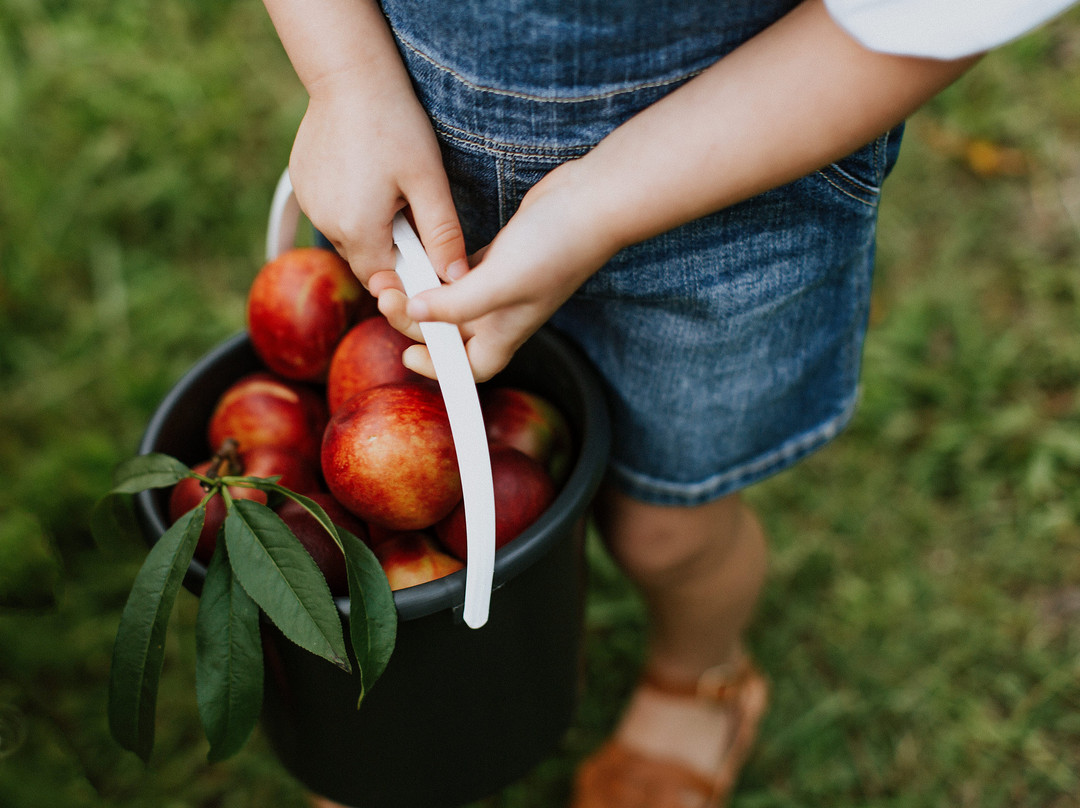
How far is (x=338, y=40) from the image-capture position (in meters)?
0.74

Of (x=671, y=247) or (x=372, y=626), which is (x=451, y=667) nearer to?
(x=372, y=626)

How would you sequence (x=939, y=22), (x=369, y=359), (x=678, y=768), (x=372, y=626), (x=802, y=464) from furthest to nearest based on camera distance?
(x=802, y=464) → (x=678, y=768) → (x=369, y=359) → (x=372, y=626) → (x=939, y=22)

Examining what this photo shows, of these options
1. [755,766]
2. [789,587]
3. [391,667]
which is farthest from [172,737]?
[789,587]

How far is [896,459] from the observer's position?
162cm

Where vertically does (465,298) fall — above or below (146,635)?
above

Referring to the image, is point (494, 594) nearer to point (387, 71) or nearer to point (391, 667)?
point (391, 667)

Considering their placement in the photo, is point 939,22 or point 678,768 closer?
point 939,22

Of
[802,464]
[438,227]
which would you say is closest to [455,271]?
[438,227]

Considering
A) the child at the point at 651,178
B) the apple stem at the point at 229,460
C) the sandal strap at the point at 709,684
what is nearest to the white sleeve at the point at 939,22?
the child at the point at 651,178

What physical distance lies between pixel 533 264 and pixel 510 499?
0.88 feet

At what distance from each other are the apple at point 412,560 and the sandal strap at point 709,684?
1.99 feet

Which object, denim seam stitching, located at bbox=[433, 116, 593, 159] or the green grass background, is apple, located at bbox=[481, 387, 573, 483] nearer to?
denim seam stitching, located at bbox=[433, 116, 593, 159]

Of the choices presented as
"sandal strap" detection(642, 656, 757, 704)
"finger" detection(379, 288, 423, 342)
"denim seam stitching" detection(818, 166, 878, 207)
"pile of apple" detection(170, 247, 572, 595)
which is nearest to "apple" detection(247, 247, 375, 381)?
"pile of apple" detection(170, 247, 572, 595)

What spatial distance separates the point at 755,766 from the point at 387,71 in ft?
3.91
